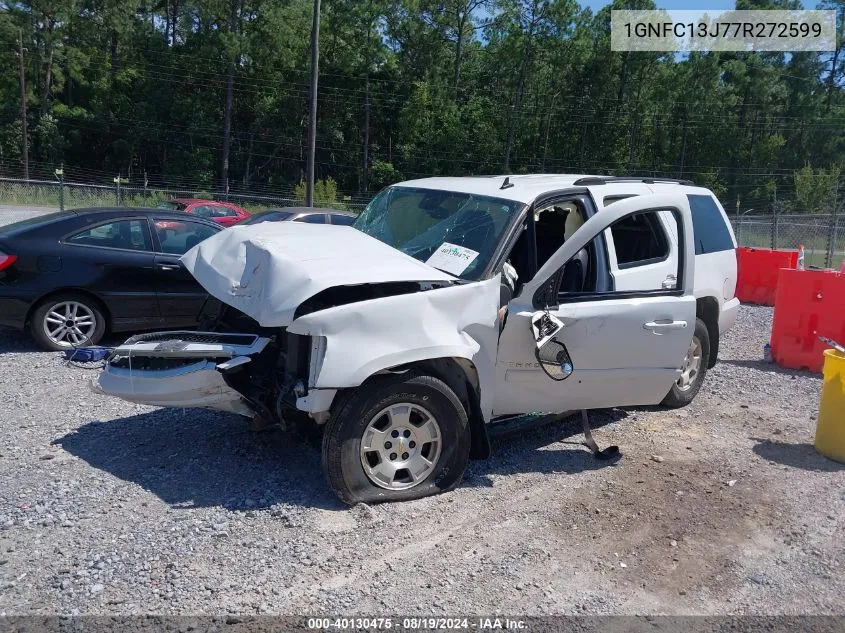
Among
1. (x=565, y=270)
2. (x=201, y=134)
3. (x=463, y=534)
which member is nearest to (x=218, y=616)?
(x=463, y=534)

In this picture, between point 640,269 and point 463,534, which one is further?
point 640,269

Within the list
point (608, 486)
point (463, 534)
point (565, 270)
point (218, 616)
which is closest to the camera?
point (218, 616)

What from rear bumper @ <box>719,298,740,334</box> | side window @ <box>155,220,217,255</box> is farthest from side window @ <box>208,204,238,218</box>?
rear bumper @ <box>719,298,740,334</box>

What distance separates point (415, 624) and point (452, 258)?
2.33 metres

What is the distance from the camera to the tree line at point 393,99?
50.8m

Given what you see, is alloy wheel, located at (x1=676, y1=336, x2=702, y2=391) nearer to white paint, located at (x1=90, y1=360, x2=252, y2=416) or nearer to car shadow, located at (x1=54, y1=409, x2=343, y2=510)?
car shadow, located at (x1=54, y1=409, x2=343, y2=510)

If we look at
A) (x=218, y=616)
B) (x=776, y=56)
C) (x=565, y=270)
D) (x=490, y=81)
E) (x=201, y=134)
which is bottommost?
(x=218, y=616)

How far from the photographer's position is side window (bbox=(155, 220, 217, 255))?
809cm

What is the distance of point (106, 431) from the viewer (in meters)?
5.45

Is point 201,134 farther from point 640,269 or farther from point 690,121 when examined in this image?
point 640,269

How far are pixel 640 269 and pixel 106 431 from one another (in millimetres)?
4164

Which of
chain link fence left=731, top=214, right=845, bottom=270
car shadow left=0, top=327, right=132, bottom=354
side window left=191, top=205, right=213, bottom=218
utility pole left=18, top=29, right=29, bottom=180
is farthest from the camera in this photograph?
utility pole left=18, top=29, right=29, bottom=180

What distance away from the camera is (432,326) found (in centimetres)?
427

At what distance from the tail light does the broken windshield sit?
3742 millimetres
